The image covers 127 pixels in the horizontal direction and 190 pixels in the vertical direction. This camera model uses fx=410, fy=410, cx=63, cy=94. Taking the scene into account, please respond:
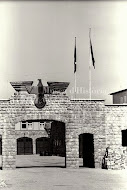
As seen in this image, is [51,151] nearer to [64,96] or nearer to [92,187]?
[64,96]

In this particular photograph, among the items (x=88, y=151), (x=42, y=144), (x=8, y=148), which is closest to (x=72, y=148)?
(x=88, y=151)

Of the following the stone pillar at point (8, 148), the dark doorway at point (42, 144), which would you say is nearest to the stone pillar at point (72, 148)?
the stone pillar at point (8, 148)

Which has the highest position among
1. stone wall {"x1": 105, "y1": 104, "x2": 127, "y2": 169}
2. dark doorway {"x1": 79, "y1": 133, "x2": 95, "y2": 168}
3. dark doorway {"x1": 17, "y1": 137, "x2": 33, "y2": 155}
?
stone wall {"x1": 105, "y1": 104, "x2": 127, "y2": 169}

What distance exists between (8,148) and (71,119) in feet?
13.4

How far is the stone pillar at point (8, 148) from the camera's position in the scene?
23.7 m

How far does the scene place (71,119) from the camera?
24.4 meters

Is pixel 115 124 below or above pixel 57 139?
above

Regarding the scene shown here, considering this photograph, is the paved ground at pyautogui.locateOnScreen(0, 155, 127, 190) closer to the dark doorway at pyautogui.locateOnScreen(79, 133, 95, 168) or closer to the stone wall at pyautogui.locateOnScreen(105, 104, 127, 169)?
the stone wall at pyautogui.locateOnScreen(105, 104, 127, 169)

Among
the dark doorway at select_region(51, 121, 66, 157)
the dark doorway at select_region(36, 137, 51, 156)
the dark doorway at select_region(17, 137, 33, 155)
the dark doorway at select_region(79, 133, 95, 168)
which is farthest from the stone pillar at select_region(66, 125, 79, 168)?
the dark doorway at select_region(17, 137, 33, 155)

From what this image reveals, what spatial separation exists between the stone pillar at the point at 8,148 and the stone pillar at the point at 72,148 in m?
3.17

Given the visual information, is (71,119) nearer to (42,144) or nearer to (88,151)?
(88,151)

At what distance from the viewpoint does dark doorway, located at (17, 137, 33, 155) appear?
5125 cm

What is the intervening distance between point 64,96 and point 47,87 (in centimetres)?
115

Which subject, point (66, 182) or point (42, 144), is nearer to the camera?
point (66, 182)
